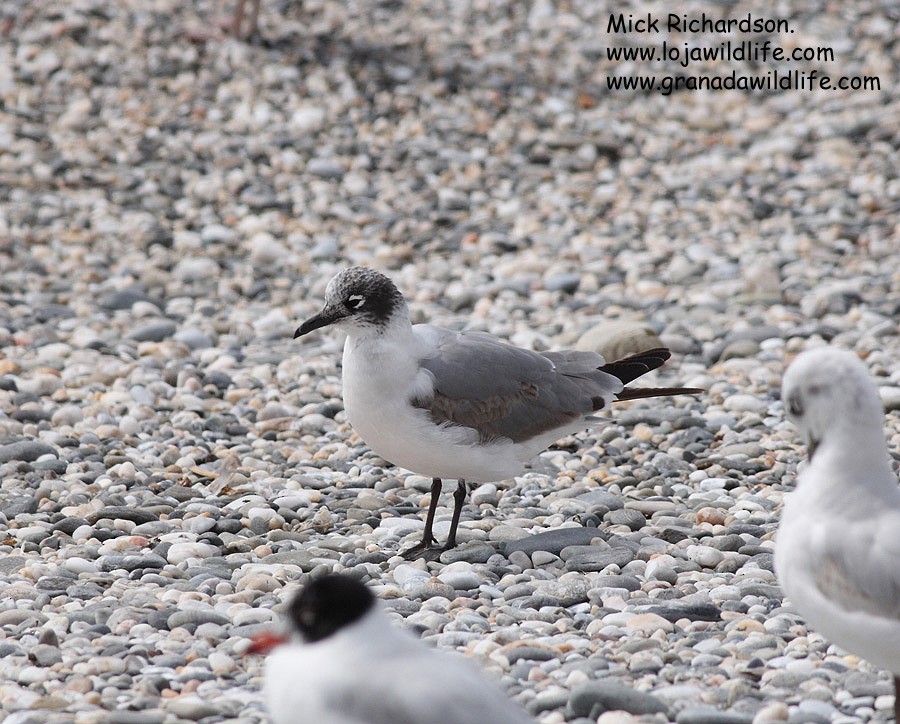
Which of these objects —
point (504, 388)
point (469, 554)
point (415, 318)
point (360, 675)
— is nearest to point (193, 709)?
point (360, 675)

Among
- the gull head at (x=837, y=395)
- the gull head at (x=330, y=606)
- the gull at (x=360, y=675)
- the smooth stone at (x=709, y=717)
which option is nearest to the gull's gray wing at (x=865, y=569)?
the gull head at (x=837, y=395)

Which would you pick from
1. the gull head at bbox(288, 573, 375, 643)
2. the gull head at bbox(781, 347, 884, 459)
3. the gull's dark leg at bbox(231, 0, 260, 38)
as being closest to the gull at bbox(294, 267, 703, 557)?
the gull head at bbox(781, 347, 884, 459)

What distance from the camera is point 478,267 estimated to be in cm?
1035

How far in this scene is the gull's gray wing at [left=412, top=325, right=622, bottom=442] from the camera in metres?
5.71

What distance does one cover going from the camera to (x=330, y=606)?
3.37m

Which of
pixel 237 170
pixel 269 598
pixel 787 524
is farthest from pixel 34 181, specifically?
pixel 787 524

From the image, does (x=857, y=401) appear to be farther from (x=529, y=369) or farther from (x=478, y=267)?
(x=478, y=267)

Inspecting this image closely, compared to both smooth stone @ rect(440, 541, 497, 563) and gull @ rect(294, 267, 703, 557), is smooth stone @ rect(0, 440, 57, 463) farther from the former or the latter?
smooth stone @ rect(440, 541, 497, 563)

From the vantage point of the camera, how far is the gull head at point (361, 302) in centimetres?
568

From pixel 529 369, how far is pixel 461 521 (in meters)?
0.80

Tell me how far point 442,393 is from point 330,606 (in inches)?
93.2

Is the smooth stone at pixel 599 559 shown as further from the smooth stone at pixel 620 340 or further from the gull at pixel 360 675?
the smooth stone at pixel 620 340

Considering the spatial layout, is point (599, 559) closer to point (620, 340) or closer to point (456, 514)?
point (456, 514)

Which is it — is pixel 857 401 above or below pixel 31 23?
below
